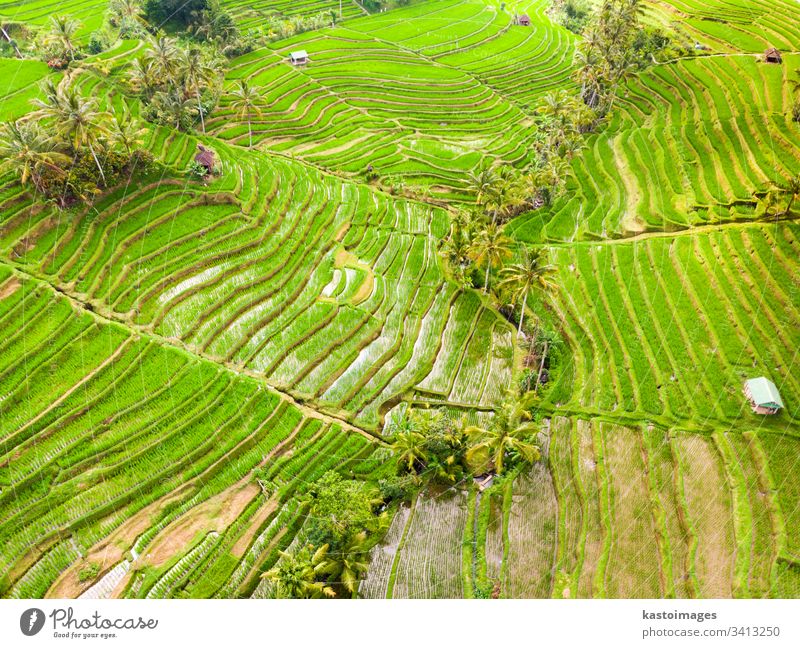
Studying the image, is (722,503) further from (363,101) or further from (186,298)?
(363,101)

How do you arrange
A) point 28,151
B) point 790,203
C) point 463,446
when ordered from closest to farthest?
point 463,446 → point 28,151 → point 790,203

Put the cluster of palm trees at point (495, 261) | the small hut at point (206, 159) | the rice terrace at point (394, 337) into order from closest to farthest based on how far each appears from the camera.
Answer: the rice terrace at point (394, 337), the cluster of palm trees at point (495, 261), the small hut at point (206, 159)

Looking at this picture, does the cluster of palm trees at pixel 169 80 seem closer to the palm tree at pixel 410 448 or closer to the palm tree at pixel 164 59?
the palm tree at pixel 164 59

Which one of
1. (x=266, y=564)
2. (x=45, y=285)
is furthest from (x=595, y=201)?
(x=45, y=285)

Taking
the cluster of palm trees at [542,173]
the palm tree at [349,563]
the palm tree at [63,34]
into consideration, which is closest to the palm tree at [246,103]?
the palm tree at [63,34]

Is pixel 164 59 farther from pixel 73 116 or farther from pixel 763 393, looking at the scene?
pixel 763 393

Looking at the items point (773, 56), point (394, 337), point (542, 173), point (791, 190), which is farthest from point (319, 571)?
point (773, 56)

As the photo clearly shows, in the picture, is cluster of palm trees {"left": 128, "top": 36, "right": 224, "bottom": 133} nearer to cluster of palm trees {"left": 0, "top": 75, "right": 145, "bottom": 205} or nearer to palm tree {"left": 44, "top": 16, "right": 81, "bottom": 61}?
palm tree {"left": 44, "top": 16, "right": 81, "bottom": 61}
